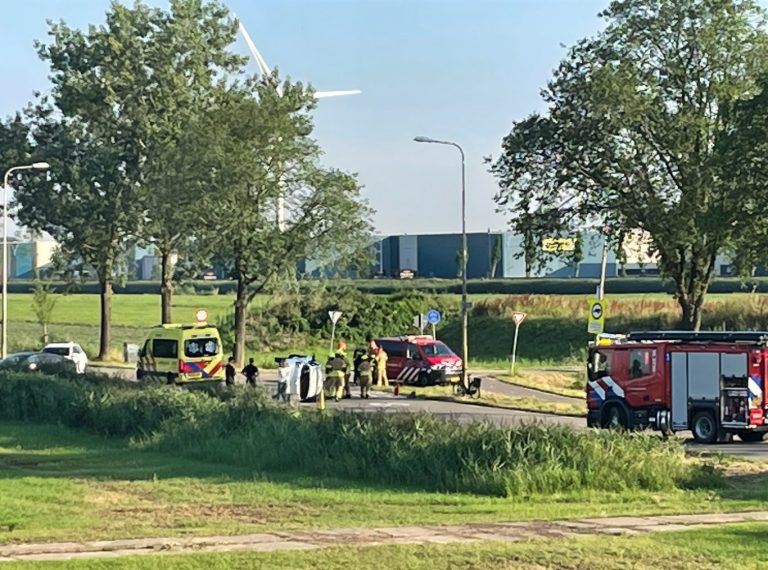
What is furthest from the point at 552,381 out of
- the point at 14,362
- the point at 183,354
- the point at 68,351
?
the point at 14,362

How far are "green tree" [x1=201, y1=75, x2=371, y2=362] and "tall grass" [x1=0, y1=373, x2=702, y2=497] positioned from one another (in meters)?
33.9

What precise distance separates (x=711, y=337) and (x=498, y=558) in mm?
19428

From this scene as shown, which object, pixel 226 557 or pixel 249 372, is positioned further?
pixel 249 372

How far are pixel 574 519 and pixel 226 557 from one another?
5.00 metres

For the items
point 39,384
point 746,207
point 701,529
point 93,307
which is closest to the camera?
point 701,529

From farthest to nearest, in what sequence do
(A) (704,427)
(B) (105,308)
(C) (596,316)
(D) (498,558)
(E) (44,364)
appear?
(B) (105,308) → (E) (44,364) → (C) (596,316) → (A) (704,427) → (D) (498,558)

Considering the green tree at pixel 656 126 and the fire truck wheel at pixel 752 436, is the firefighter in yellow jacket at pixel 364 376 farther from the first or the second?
the fire truck wheel at pixel 752 436

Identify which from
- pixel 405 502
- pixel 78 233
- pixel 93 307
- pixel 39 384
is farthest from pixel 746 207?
pixel 93 307

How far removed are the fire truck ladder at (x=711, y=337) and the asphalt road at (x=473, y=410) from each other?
2.39 meters

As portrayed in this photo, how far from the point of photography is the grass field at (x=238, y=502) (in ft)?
50.8

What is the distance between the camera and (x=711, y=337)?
30703mm

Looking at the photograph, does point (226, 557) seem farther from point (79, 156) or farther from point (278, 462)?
point (79, 156)

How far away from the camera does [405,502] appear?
58.0 ft

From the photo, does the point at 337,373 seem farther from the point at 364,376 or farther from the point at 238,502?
the point at 238,502
